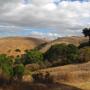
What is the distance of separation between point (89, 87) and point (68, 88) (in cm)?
367

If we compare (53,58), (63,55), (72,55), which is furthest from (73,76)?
(53,58)

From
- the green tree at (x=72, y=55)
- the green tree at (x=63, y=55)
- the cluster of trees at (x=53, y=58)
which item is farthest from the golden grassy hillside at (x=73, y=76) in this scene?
the green tree at (x=63, y=55)

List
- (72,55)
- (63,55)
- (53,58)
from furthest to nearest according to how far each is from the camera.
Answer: (53,58) → (63,55) → (72,55)

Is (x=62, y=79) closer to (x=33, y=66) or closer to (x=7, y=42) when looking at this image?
(x=33, y=66)

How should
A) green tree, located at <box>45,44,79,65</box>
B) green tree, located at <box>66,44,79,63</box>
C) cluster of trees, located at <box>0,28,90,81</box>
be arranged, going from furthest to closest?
green tree, located at <box>45,44,79,65</box>, green tree, located at <box>66,44,79,63</box>, cluster of trees, located at <box>0,28,90,81</box>

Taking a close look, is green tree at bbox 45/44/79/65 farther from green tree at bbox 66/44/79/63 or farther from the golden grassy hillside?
the golden grassy hillside

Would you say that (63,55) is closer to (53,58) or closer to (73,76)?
(53,58)

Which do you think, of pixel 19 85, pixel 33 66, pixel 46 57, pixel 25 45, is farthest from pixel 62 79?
pixel 25 45

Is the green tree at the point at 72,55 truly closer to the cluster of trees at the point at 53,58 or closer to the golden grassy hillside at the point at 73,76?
the cluster of trees at the point at 53,58

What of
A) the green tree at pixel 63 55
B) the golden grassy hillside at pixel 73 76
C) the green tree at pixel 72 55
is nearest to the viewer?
the golden grassy hillside at pixel 73 76

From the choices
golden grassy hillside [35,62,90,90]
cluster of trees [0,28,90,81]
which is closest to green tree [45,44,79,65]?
cluster of trees [0,28,90,81]

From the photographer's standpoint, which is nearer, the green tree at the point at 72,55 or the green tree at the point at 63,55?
the green tree at the point at 72,55

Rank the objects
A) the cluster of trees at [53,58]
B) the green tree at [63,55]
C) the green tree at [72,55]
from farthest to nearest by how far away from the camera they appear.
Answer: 1. the green tree at [63,55]
2. the green tree at [72,55]
3. the cluster of trees at [53,58]

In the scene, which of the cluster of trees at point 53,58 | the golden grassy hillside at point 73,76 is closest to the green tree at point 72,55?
the cluster of trees at point 53,58
